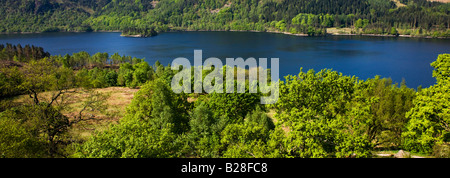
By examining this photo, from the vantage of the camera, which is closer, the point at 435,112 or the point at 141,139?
the point at 141,139

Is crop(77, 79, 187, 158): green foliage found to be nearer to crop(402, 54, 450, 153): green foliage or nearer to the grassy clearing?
the grassy clearing

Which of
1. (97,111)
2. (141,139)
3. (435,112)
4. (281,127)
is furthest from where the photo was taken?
(97,111)

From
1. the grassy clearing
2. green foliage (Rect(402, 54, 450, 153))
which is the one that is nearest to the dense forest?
green foliage (Rect(402, 54, 450, 153))

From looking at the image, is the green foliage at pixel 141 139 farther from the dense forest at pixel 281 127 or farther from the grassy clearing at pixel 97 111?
the grassy clearing at pixel 97 111

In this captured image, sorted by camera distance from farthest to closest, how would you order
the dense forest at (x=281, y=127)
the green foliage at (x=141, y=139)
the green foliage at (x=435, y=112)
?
the green foliage at (x=435, y=112)
the dense forest at (x=281, y=127)
the green foliage at (x=141, y=139)

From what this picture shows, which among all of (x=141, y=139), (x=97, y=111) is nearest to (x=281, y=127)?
(x=141, y=139)

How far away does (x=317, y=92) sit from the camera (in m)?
21.5

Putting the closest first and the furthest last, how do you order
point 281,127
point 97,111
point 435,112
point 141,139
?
point 141,139, point 435,112, point 281,127, point 97,111

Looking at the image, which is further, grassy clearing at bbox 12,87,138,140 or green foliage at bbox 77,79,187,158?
grassy clearing at bbox 12,87,138,140

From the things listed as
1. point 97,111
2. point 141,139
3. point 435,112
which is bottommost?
point 97,111

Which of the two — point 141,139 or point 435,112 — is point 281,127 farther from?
point 435,112

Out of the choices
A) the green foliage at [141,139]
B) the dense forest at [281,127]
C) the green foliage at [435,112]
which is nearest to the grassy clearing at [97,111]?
the green foliage at [141,139]

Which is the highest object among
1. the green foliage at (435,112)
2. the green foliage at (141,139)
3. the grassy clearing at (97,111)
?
the green foliage at (435,112)
